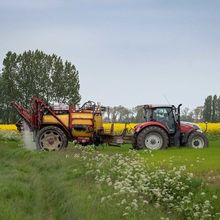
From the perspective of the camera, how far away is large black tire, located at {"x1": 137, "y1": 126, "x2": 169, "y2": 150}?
2505 cm

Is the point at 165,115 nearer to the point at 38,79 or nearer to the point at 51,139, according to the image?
the point at 51,139

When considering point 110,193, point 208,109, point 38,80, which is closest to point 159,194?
Result: point 110,193

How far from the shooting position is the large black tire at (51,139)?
24906 mm

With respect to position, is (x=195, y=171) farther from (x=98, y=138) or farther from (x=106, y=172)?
(x=98, y=138)

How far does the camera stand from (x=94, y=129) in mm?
25625

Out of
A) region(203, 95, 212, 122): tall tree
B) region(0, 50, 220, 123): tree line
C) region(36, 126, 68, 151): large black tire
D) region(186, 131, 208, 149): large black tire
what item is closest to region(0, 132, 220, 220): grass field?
region(36, 126, 68, 151): large black tire

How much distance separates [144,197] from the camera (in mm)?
10320

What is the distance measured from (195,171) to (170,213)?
5084 mm

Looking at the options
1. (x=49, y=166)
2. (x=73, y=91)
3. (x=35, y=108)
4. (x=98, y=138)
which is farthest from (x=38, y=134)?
(x=73, y=91)

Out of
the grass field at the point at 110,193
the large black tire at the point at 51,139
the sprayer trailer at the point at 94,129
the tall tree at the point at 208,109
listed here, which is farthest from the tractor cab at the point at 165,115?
the tall tree at the point at 208,109

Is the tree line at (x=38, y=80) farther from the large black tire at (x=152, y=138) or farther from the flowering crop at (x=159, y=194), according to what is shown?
the flowering crop at (x=159, y=194)

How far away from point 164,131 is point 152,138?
67 cm

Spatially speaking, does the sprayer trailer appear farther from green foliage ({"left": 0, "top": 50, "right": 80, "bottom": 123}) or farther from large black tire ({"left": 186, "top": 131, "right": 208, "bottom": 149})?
green foliage ({"left": 0, "top": 50, "right": 80, "bottom": 123})

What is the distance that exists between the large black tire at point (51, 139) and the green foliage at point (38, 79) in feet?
167
